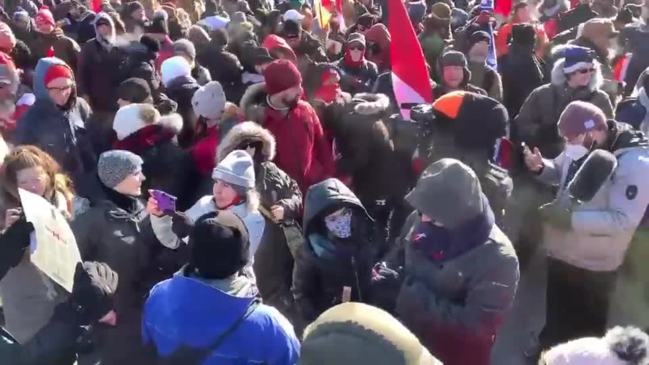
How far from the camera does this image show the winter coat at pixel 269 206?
430cm

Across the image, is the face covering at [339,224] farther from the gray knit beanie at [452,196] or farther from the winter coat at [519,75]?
the winter coat at [519,75]

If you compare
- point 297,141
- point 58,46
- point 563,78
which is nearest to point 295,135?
point 297,141

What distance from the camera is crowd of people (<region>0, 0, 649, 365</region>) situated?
274cm

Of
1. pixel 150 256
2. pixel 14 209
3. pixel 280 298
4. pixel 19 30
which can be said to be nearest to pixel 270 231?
pixel 280 298

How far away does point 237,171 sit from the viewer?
13.1ft

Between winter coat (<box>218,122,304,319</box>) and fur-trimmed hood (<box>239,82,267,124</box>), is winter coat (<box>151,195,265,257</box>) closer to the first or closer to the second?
winter coat (<box>218,122,304,319</box>)

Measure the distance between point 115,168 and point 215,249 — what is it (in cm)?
129

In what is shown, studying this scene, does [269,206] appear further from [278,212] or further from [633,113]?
[633,113]

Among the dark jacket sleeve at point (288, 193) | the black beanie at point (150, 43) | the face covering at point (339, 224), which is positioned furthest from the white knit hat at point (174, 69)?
the face covering at point (339, 224)

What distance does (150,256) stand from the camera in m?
3.83

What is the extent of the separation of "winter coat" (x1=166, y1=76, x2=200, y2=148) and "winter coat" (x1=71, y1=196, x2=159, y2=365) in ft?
5.12

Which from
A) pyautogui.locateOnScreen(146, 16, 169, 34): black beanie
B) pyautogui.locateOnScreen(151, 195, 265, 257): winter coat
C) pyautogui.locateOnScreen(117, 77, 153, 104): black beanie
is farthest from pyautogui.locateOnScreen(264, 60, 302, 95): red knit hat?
pyautogui.locateOnScreen(146, 16, 169, 34): black beanie

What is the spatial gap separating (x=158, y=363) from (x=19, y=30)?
6407 millimetres

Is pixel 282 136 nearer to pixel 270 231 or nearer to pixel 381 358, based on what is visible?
pixel 270 231
